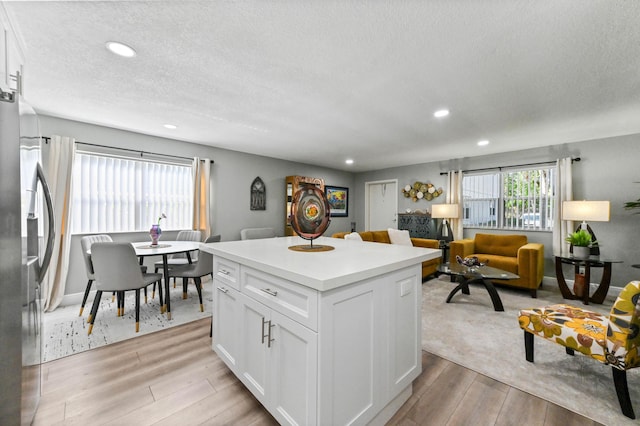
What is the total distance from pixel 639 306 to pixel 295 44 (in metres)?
2.58

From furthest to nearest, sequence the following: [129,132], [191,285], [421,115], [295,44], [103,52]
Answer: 1. [191,285]
2. [129,132]
3. [421,115]
4. [103,52]
5. [295,44]

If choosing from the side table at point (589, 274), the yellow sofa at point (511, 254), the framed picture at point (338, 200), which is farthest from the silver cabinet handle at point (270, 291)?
the framed picture at point (338, 200)

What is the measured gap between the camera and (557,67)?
6.49 feet

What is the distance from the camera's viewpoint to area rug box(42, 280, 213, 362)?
7.41 feet

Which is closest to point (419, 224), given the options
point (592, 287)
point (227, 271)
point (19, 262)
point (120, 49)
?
point (592, 287)

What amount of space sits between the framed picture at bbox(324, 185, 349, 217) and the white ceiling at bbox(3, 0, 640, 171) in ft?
10.8

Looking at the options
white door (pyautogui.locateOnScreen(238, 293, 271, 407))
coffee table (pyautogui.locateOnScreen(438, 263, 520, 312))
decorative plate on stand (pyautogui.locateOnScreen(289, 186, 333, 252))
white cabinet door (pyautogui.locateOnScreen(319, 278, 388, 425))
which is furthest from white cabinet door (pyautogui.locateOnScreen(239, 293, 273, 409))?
coffee table (pyautogui.locateOnScreen(438, 263, 520, 312))

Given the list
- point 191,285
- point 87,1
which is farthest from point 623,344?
point 191,285

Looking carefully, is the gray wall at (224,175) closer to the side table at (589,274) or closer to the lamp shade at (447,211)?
the lamp shade at (447,211)

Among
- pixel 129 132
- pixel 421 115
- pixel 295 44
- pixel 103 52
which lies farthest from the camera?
pixel 129 132

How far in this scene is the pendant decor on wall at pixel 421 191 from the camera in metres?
5.68

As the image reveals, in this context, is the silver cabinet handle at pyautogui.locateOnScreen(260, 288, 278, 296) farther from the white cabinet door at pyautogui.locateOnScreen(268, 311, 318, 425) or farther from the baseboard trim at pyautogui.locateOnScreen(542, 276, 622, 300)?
the baseboard trim at pyautogui.locateOnScreen(542, 276, 622, 300)

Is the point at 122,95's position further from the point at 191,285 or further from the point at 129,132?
the point at 191,285

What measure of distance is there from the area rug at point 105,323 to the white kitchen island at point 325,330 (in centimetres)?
147
